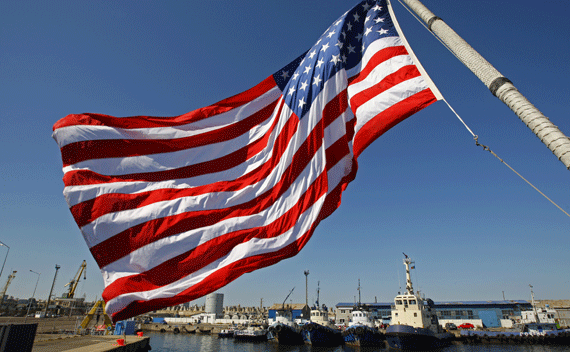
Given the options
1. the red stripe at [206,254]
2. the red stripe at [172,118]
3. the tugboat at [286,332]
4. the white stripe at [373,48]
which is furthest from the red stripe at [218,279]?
the tugboat at [286,332]

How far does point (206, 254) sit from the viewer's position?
7098mm

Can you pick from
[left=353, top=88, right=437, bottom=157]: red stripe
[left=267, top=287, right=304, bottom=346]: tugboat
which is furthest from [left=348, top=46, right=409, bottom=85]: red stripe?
[left=267, top=287, right=304, bottom=346]: tugboat

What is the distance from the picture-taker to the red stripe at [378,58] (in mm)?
7488

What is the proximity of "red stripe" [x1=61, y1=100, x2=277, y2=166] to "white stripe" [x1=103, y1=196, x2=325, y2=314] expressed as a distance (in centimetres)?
283

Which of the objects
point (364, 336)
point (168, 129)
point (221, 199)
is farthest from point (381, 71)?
point (364, 336)

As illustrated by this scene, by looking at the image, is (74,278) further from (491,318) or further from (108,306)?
(491,318)

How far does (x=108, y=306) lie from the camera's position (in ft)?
20.8

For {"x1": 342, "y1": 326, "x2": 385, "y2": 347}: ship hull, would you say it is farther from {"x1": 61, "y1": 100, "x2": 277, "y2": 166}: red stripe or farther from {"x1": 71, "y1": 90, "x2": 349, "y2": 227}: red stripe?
{"x1": 61, "y1": 100, "x2": 277, "y2": 166}: red stripe

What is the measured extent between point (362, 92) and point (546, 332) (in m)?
68.0

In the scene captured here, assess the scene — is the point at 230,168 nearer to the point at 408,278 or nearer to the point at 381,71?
the point at 381,71

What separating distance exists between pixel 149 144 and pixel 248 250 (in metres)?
3.69

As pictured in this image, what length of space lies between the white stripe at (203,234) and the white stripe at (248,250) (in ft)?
1.30

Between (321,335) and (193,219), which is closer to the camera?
(193,219)

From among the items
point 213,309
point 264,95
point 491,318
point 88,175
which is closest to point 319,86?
point 264,95
